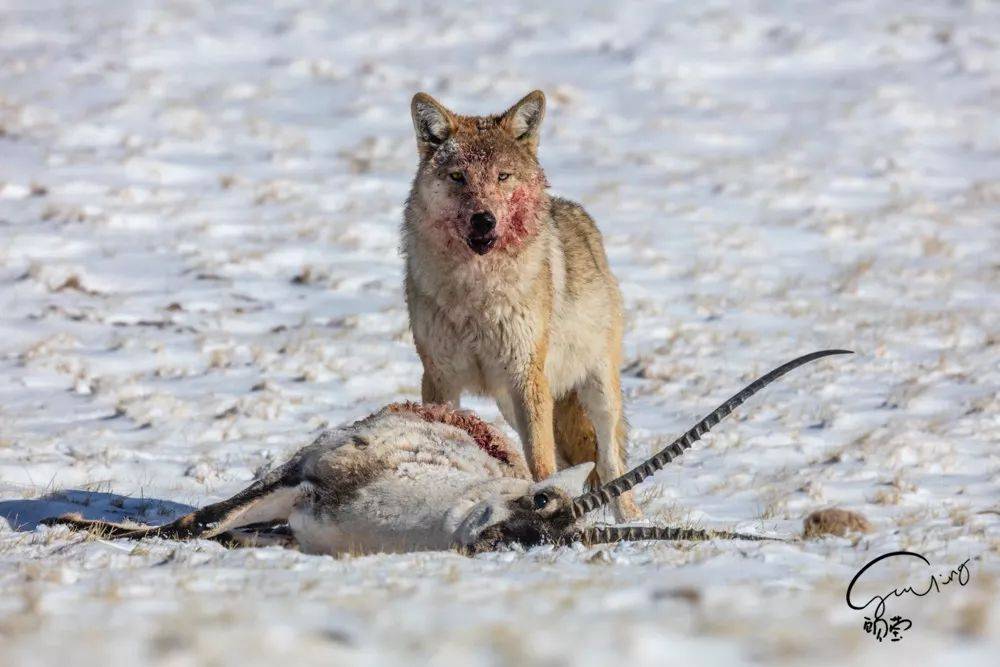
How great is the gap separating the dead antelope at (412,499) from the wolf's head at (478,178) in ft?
3.93

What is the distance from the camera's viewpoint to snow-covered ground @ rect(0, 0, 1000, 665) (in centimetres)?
346

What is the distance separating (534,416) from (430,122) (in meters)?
1.72

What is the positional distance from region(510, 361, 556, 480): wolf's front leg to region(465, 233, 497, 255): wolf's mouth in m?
0.68

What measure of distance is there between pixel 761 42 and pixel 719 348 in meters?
11.6

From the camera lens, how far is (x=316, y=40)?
814 inches

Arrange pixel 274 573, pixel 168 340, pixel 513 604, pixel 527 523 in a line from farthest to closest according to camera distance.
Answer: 1. pixel 168 340
2. pixel 527 523
3. pixel 274 573
4. pixel 513 604

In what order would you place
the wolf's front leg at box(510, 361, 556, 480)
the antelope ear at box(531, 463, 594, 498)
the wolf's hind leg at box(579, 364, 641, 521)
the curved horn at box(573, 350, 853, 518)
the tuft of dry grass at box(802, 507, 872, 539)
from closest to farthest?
the curved horn at box(573, 350, 853, 518) → the antelope ear at box(531, 463, 594, 498) → the tuft of dry grass at box(802, 507, 872, 539) → the wolf's front leg at box(510, 361, 556, 480) → the wolf's hind leg at box(579, 364, 641, 521)

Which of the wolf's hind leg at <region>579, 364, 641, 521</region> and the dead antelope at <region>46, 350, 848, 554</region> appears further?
the wolf's hind leg at <region>579, 364, 641, 521</region>

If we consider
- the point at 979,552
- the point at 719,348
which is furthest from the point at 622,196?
the point at 979,552

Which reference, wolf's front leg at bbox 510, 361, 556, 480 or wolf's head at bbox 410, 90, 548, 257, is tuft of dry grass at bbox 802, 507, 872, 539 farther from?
wolf's head at bbox 410, 90, 548, 257

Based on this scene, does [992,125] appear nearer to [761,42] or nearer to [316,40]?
[761,42]

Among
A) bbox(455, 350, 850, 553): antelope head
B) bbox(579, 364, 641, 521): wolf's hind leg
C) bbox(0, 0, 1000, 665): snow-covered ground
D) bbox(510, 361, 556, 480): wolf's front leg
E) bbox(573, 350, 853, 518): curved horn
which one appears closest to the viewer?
bbox(0, 0, 1000, 665): snow-covered ground

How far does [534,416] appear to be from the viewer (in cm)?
629
